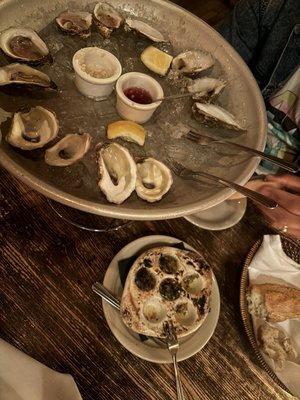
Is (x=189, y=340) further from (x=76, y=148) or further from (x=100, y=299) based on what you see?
(x=76, y=148)

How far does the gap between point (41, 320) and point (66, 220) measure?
1.07ft

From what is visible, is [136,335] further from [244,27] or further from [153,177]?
[244,27]

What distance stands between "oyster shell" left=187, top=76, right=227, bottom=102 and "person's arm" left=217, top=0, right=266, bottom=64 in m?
0.77

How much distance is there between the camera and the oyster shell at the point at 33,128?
112 centimetres

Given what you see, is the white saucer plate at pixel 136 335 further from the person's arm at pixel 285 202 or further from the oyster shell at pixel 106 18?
the oyster shell at pixel 106 18

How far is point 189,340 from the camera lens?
1.11m

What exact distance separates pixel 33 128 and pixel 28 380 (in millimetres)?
732

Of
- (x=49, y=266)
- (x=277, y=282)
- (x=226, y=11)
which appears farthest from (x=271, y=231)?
(x=226, y=11)

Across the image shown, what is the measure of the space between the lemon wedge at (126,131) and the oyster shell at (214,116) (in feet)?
0.81

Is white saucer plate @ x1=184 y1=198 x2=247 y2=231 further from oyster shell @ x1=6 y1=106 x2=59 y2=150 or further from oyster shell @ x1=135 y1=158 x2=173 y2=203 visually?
oyster shell @ x1=6 y1=106 x2=59 y2=150

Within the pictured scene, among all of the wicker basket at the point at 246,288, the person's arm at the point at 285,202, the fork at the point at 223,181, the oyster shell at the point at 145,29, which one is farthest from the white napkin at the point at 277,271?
the oyster shell at the point at 145,29

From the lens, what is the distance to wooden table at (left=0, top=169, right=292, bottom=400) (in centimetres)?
104

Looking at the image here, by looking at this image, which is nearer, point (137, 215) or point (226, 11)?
point (137, 215)

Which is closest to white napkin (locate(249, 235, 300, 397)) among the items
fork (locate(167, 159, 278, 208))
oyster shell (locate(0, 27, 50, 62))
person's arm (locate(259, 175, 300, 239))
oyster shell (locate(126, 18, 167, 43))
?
person's arm (locate(259, 175, 300, 239))
